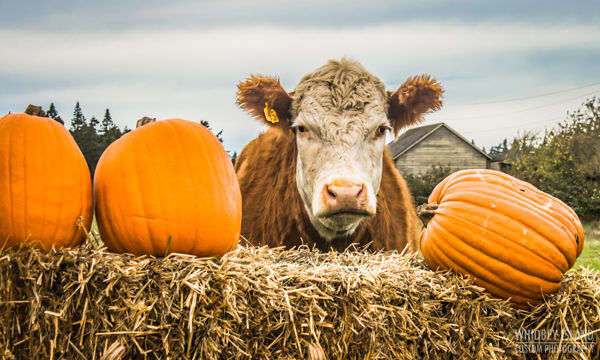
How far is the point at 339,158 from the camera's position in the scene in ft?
11.0

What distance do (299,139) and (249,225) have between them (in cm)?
99

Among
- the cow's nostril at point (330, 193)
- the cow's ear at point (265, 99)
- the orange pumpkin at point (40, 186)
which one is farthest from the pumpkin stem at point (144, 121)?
the cow's ear at point (265, 99)

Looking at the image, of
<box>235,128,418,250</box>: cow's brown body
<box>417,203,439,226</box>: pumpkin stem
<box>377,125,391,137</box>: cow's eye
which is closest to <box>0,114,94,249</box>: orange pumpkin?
<box>235,128,418,250</box>: cow's brown body

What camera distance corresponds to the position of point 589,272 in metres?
3.05

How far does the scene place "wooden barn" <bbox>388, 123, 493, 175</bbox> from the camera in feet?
95.4

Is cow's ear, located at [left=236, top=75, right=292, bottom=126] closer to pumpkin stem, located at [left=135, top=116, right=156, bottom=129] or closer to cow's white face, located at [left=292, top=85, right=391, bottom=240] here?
cow's white face, located at [left=292, top=85, right=391, bottom=240]

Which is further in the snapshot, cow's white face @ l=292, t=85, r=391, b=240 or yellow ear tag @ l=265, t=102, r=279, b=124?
yellow ear tag @ l=265, t=102, r=279, b=124

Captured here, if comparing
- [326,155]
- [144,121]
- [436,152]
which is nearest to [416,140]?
[436,152]

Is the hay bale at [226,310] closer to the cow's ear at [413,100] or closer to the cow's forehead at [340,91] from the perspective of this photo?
the cow's forehead at [340,91]

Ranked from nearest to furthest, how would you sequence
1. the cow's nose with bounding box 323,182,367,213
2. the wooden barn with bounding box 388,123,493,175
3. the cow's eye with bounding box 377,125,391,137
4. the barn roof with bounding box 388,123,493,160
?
1. the cow's nose with bounding box 323,182,367,213
2. the cow's eye with bounding box 377,125,391,137
3. the wooden barn with bounding box 388,123,493,175
4. the barn roof with bounding box 388,123,493,160

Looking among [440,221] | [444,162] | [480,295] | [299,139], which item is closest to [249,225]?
[299,139]

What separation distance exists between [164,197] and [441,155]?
98.0 ft

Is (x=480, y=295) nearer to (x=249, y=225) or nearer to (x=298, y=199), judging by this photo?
(x=298, y=199)

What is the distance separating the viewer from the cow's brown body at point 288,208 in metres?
3.95
